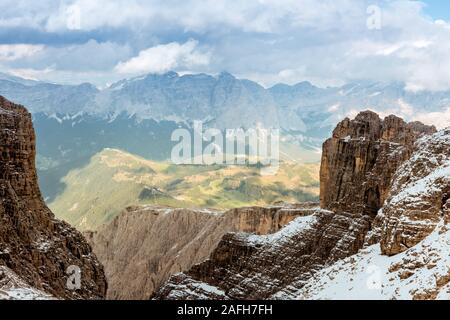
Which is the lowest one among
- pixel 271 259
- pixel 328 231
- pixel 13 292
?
pixel 271 259

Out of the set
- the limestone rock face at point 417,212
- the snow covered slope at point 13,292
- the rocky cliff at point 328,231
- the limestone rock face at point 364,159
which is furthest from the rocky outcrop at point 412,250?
the limestone rock face at point 364,159

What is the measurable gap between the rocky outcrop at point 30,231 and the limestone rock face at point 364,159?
141 ft

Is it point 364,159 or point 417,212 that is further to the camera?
point 364,159

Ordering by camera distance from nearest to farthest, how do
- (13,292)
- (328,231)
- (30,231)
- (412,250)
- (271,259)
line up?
(13,292), (412,250), (30,231), (328,231), (271,259)

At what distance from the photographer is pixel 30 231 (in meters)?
103

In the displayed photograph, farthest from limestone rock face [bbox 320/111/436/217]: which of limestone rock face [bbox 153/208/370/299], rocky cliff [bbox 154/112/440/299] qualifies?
limestone rock face [bbox 153/208/370/299]

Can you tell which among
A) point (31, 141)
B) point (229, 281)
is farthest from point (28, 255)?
point (229, 281)

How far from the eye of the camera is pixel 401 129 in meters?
110

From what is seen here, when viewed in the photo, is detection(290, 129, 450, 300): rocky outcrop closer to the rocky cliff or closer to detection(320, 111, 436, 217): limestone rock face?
the rocky cliff

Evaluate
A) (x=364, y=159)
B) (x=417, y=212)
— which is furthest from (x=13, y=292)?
(x=364, y=159)

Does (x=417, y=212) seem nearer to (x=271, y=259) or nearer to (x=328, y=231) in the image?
(x=328, y=231)

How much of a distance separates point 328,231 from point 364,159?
44.5ft
